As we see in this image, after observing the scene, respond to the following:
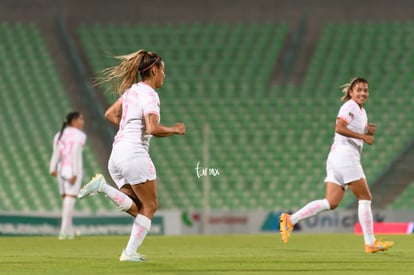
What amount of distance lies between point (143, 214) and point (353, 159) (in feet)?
11.8

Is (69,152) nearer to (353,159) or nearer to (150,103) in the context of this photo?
(353,159)

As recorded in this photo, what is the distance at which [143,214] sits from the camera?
9477 millimetres

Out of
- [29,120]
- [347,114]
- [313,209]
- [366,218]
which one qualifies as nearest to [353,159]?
[347,114]

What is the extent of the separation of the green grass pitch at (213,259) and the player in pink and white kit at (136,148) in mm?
495

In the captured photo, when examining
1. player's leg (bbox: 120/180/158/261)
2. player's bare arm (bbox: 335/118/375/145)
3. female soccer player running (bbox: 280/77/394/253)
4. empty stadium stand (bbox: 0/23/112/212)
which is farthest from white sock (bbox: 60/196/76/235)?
player's leg (bbox: 120/180/158/261)

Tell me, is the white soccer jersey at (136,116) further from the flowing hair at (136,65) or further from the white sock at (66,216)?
the white sock at (66,216)

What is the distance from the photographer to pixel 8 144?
25.6 metres

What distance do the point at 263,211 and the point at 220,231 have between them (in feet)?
3.49

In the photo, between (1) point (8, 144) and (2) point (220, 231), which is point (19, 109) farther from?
(2) point (220, 231)

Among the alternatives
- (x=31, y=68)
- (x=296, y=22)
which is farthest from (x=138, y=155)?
(x=296, y=22)

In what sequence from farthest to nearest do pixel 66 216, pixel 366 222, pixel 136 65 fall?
pixel 66 216
pixel 366 222
pixel 136 65

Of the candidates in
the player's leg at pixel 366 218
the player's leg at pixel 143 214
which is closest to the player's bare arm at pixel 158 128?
the player's leg at pixel 143 214

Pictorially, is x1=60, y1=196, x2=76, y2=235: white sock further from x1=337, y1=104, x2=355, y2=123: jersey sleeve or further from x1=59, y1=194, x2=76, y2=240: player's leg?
x1=337, y1=104, x2=355, y2=123: jersey sleeve

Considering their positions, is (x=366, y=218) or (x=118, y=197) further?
(x=366, y=218)
